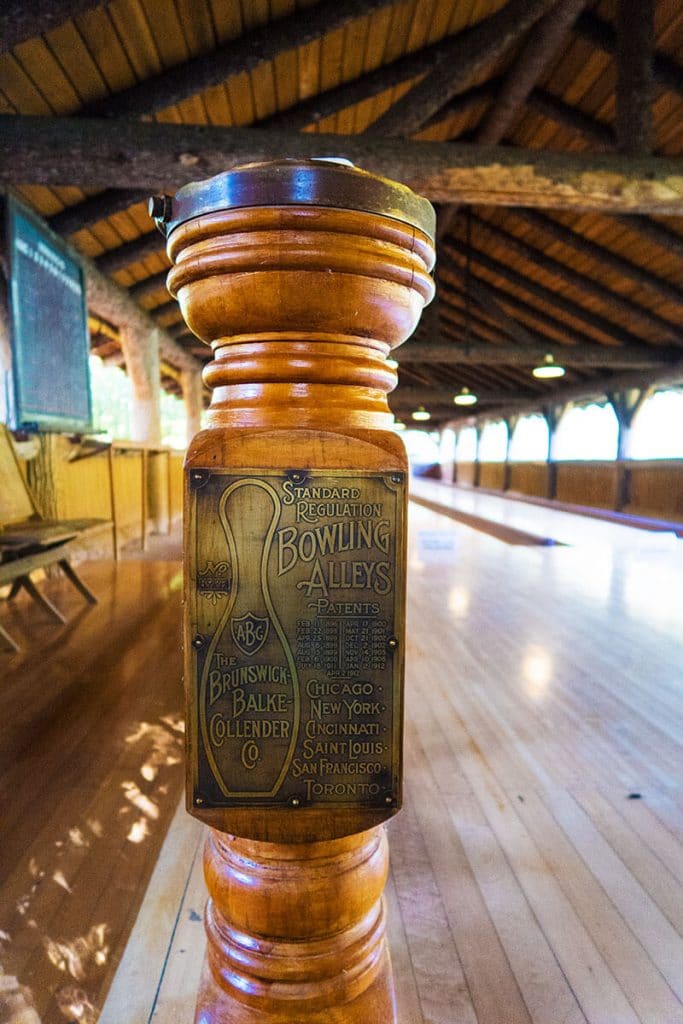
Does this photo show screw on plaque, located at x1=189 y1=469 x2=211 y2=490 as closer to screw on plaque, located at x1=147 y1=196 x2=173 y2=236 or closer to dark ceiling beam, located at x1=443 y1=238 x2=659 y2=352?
screw on plaque, located at x1=147 y1=196 x2=173 y2=236

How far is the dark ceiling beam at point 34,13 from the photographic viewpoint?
2.58 metres

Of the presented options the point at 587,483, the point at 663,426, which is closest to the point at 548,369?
the point at 587,483

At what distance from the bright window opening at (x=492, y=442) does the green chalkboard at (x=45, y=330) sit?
19.7m

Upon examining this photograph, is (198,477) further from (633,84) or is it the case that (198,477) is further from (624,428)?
(624,428)

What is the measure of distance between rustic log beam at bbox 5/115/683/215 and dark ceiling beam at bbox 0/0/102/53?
0.82 metres

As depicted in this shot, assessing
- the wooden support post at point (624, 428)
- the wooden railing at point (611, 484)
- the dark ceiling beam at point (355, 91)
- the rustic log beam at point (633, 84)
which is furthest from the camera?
the wooden support post at point (624, 428)

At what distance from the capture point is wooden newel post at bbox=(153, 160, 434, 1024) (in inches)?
24.1

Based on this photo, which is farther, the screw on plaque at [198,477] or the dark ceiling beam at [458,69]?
the dark ceiling beam at [458,69]

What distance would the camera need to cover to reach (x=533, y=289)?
32.3ft

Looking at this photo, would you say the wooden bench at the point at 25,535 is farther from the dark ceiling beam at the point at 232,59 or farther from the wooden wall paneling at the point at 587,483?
the wooden wall paneling at the point at 587,483

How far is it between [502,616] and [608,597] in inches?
44.5

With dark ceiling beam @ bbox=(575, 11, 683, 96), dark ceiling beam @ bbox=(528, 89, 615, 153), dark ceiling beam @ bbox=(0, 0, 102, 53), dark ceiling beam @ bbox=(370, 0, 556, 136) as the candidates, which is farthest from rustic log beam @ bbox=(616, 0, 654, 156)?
dark ceiling beam @ bbox=(0, 0, 102, 53)

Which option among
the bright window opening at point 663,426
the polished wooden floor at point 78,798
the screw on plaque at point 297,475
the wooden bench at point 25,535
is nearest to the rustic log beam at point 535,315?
the bright window opening at point 663,426

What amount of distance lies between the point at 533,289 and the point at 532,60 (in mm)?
5338
